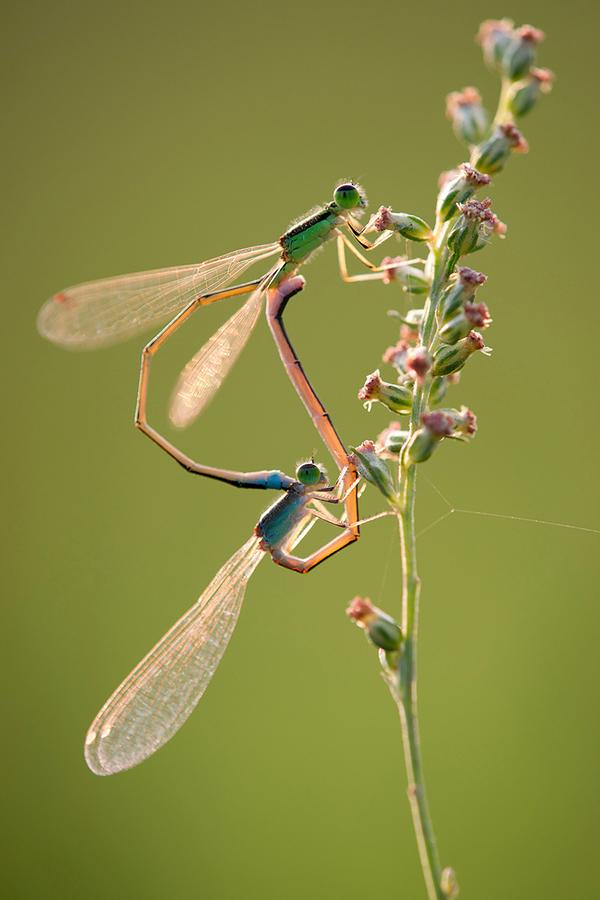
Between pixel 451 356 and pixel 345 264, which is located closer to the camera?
pixel 451 356

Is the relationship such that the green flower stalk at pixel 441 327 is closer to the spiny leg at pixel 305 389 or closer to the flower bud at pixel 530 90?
the flower bud at pixel 530 90

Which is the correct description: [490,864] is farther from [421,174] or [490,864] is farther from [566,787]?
[421,174]

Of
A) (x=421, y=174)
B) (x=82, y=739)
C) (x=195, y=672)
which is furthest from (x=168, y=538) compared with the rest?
(x=421, y=174)

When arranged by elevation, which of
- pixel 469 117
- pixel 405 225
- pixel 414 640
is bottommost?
pixel 414 640

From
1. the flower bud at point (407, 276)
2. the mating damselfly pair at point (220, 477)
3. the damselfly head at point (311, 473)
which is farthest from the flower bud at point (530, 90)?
the damselfly head at point (311, 473)

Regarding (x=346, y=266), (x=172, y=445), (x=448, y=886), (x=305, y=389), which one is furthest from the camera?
(x=172, y=445)

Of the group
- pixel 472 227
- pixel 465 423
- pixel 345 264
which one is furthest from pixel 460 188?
pixel 345 264

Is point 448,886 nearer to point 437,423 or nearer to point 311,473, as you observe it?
point 437,423

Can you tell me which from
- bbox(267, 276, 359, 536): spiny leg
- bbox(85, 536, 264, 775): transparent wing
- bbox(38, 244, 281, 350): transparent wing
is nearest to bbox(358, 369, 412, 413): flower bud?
bbox(267, 276, 359, 536): spiny leg
